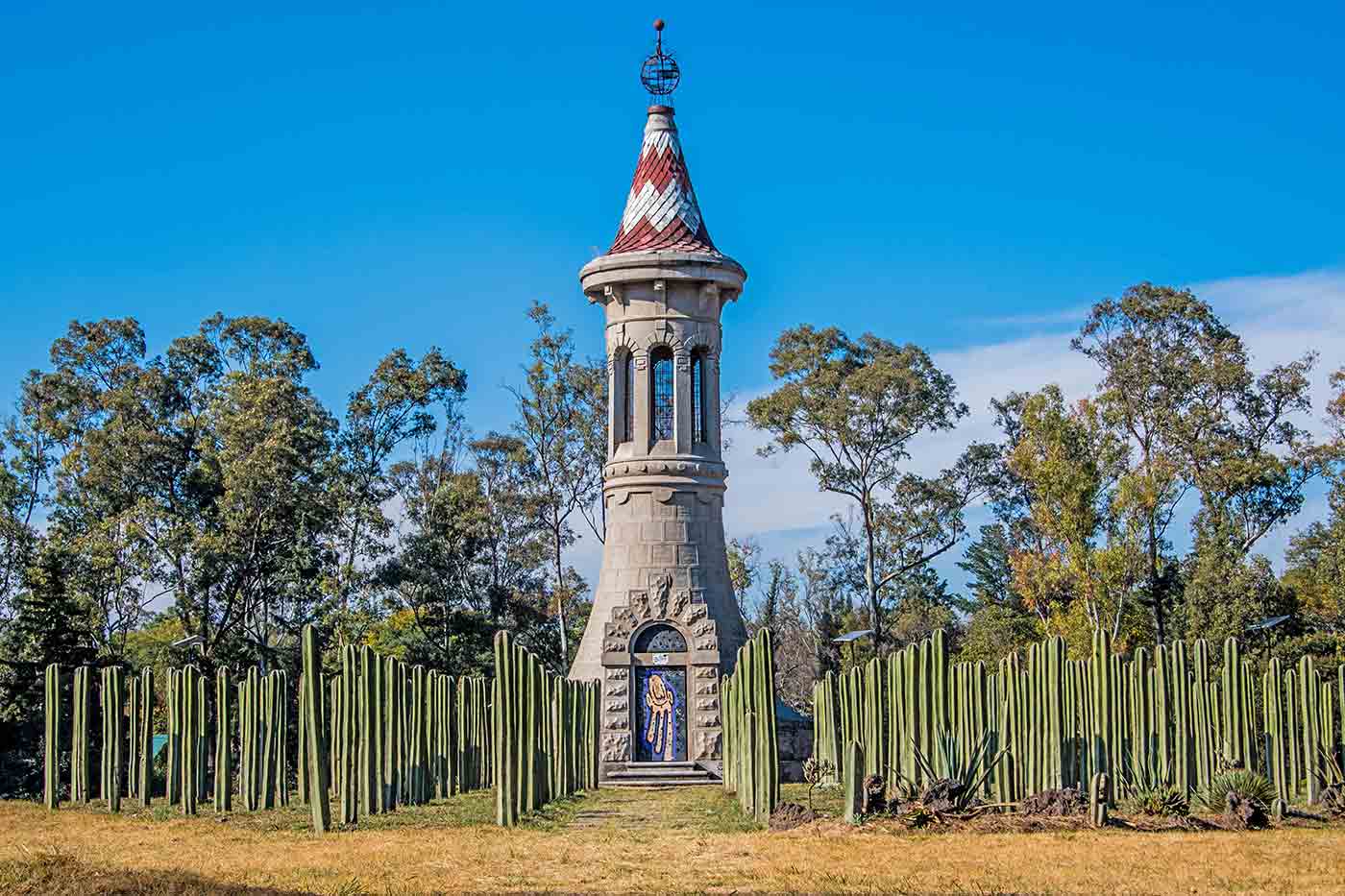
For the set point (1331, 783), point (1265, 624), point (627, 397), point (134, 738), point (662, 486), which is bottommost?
point (1331, 783)

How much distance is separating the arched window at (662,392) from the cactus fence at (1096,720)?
49.3 feet

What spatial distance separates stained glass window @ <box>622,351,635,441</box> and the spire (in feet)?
8.31

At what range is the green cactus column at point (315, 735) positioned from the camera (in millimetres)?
19031

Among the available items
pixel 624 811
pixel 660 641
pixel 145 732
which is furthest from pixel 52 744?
pixel 660 641

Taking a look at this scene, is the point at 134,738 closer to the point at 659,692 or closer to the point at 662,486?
the point at 659,692

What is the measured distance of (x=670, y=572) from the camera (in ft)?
115

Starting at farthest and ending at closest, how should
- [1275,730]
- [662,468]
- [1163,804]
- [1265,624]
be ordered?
[1265,624] < [662,468] < [1275,730] < [1163,804]

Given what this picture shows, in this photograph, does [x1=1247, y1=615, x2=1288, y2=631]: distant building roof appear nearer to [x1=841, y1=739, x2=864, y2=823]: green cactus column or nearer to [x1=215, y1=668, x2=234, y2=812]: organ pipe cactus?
[x1=841, y1=739, x2=864, y2=823]: green cactus column

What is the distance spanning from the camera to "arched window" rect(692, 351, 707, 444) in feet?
119

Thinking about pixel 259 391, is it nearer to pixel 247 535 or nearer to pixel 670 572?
pixel 247 535

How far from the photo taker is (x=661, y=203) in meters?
36.6

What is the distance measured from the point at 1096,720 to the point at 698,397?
56.4ft

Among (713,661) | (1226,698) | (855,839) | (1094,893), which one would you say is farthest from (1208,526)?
(1094,893)

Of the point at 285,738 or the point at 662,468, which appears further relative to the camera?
the point at 662,468
